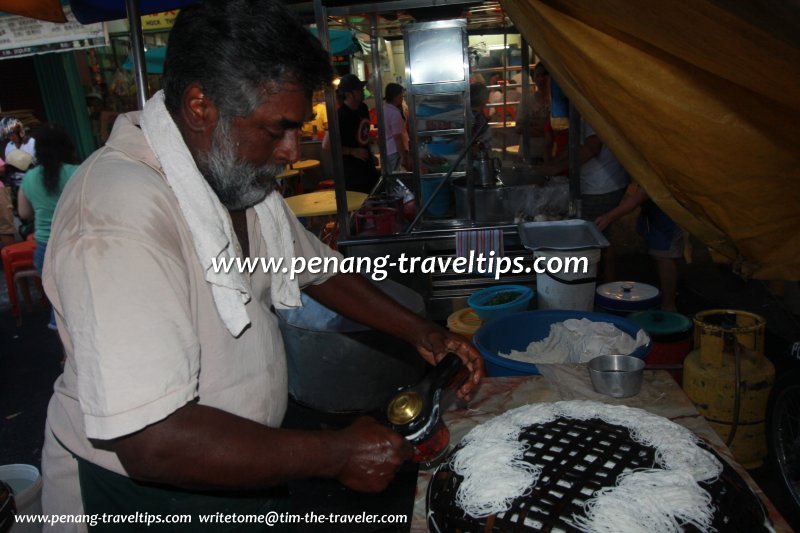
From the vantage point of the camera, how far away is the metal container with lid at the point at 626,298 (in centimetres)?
347

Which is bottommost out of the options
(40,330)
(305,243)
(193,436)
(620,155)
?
(40,330)

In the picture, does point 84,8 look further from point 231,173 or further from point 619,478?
point 619,478

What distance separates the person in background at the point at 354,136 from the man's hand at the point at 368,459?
6.26 metres

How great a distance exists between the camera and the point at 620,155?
2123mm

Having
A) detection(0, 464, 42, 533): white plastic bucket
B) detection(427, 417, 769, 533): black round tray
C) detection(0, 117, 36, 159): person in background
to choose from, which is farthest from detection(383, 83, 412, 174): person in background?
detection(427, 417, 769, 533): black round tray

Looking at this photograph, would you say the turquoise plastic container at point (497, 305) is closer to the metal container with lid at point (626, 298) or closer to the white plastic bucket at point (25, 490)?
the metal container with lid at point (626, 298)

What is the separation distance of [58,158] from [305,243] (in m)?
4.46

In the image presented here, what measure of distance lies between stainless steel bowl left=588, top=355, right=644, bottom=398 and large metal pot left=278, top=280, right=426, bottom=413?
A: 69.7 inches

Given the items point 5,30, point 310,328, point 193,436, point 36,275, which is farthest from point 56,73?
point 193,436

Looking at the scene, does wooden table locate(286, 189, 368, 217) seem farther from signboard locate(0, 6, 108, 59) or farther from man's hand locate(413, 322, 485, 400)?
signboard locate(0, 6, 108, 59)

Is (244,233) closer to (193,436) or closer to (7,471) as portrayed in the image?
(193,436)

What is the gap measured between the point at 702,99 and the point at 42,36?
10775 millimetres

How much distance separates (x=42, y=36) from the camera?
9.27 meters

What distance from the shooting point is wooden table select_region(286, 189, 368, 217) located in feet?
17.9
